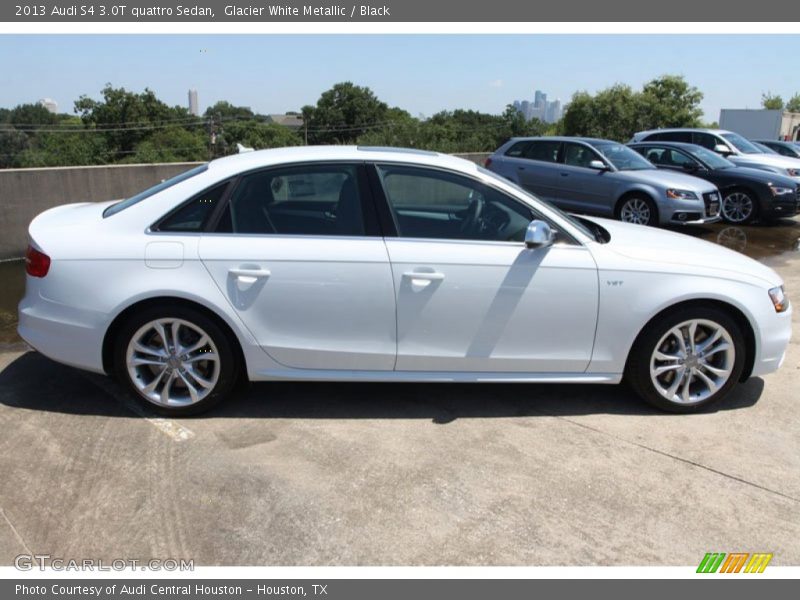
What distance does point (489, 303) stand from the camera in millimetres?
3756

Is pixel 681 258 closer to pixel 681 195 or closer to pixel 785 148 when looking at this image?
pixel 681 195

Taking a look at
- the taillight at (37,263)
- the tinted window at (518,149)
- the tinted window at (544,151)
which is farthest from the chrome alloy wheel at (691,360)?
the tinted window at (518,149)

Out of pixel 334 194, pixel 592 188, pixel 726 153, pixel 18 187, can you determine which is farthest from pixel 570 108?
pixel 334 194

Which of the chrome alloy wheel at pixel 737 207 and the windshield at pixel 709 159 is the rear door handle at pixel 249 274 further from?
the windshield at pixel 709 159

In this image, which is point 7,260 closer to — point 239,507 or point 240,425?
point 240,425

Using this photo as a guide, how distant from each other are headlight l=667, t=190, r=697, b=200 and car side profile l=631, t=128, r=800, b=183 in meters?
3.96

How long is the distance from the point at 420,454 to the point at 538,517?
776 mm

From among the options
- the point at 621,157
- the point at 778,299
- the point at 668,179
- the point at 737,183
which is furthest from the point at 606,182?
the point at 778,299

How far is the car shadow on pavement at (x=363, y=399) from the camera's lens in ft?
13.3

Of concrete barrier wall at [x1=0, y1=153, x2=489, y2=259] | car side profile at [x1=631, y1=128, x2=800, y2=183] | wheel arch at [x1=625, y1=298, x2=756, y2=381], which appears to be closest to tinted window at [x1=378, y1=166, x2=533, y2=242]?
wheel arch at [x1=625, y1=298, x2=756, y2=381]

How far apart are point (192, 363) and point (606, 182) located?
836 centimetres

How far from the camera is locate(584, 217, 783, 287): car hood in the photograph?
3881 mm

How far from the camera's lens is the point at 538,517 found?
3031 mm

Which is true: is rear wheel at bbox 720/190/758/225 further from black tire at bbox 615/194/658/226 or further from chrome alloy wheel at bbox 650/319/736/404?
chrome alloy wheel at bbox 650/319/736/404
